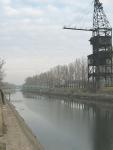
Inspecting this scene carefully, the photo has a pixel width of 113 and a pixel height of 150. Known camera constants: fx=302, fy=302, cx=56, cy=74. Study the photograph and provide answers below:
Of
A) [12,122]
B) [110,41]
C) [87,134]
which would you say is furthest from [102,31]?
[12,122]

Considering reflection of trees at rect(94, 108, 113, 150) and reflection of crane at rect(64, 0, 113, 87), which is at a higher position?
reflection of crane at rect(64, 0, 113, 87)

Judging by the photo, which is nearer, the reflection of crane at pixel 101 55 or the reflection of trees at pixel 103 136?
the reflection of trees at pixel 103 136

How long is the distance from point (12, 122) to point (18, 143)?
7058 millimetres

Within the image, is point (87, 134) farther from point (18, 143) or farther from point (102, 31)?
point (102, 31)

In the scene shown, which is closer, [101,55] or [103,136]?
[103,136]

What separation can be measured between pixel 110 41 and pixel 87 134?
46.5 metres

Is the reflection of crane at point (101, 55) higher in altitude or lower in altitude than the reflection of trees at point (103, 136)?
higher

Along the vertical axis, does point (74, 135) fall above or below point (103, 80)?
below

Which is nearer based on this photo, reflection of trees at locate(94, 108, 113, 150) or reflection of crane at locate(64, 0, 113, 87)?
reflection of trees at locate(94, 108, 113, 150)

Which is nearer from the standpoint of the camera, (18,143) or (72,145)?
(18,143)

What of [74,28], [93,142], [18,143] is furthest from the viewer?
[74,28]

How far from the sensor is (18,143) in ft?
46.6

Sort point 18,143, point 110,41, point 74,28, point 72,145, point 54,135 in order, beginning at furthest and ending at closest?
point 74,28
point 110,41
point 54,135
point 72,145
point 18,143

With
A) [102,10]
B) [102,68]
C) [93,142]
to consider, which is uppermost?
[102,10]
